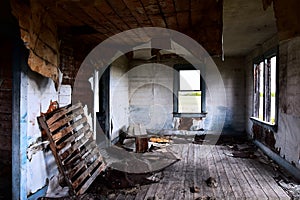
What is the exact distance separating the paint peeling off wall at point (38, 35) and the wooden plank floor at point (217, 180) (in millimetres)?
1853

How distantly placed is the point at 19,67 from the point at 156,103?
19.5 feet

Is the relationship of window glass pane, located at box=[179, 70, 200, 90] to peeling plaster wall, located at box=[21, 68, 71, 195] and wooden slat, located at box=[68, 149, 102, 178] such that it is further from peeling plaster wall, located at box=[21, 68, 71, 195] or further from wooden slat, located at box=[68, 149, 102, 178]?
peeling plaster wall, located at box=[21, 68, 71, 195]

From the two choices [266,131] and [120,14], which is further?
[266,131]

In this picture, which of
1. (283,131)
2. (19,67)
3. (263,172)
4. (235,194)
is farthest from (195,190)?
(19,67)

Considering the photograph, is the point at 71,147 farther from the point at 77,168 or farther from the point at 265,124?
the point at 265,124

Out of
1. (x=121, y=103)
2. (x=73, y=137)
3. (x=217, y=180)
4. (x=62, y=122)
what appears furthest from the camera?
(x=121, y=103)

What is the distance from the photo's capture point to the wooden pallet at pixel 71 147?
10.6 ft

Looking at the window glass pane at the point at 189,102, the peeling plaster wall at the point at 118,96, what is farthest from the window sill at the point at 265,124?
the peeling plaster wall at the point at 118,96

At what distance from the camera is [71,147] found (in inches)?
140

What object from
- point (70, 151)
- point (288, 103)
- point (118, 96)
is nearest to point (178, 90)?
point (118, 96)

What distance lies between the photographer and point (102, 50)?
15.8 feet

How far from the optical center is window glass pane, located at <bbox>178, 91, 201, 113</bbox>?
27.0 feet

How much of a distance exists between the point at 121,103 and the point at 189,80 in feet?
7.79

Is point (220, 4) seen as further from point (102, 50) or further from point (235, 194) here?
point (102, 50)
